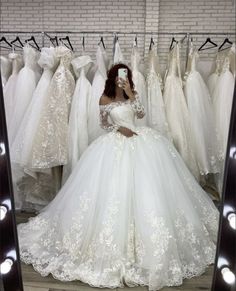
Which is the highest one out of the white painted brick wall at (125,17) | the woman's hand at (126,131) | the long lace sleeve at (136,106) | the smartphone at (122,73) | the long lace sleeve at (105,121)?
the white painted brick wall at (125,17)

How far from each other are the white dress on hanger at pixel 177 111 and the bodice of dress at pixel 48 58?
29.4 inches

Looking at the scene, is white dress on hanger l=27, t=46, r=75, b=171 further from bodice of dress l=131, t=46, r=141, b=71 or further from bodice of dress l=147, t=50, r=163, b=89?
bodice of dress l=147, t=50, r=163, b=89

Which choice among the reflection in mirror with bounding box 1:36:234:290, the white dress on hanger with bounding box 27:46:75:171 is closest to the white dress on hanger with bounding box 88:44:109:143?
the reflection in mirror with bounding box 1:36:234:290

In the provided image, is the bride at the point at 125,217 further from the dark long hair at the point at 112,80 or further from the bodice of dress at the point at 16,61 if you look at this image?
the bodice of dress at the point at 16,61

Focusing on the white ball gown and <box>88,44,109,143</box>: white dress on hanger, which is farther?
<box>88,44,109,143</box>: white dress on hanger

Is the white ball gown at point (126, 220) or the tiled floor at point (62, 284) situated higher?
the white ball gown at point (126, 220)

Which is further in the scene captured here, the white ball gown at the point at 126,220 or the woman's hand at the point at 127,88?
the woman's hand at the point at 127,88

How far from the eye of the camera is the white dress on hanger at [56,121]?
5.95 ft

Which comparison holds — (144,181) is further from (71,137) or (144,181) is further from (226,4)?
(226,4)

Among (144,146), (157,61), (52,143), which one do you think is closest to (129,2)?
(157,61)

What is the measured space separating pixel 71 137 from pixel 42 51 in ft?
1.91

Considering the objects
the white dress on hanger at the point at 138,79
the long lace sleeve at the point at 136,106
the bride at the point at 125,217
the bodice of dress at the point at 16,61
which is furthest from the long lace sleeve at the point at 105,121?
the bodice of dress at the point at 16,61

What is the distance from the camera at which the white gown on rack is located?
1640 mm

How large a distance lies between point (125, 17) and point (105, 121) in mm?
617
